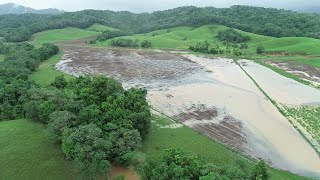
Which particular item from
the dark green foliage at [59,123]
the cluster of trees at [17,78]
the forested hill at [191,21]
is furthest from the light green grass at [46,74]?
the forested hill at [191,21]

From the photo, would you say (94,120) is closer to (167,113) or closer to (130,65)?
(167,113)

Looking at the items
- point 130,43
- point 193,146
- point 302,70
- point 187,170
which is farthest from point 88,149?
point 130,43

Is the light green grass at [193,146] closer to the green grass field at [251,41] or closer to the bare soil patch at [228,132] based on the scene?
the bare soil patch at [228,132]

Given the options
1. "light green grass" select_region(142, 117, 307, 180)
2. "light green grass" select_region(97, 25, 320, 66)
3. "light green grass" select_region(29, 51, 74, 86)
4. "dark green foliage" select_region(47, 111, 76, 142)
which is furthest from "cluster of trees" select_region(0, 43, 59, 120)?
"light green grass" select_region(97, 25, 320, 66)

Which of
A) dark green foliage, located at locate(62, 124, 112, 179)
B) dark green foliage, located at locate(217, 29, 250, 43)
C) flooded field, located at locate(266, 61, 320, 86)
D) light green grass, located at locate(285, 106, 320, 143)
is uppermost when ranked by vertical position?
dark green foliage, located at locate(217, 29, 250, 43)

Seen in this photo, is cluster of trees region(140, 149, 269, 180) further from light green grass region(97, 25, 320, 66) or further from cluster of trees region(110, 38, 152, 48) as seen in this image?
cluster of trees region(110, 38, 152, 48)

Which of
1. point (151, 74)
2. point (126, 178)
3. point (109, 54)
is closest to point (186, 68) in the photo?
point (151, 74)

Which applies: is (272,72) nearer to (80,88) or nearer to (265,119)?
(265,119)
